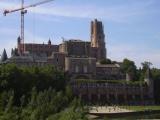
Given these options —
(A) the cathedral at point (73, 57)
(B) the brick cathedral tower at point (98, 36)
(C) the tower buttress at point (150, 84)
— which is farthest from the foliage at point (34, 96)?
(B) the brick cathedral tower at point (98, 36)

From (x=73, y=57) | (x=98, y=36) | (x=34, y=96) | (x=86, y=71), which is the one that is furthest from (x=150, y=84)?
(x=34, y=96)

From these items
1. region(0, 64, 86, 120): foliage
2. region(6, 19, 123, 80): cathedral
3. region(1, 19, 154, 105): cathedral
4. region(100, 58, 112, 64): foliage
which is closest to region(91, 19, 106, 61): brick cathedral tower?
region(6, 19, 123, 80): cathedral

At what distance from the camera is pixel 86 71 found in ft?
427

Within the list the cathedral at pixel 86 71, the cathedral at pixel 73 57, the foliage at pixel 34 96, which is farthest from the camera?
the cathedral at pixel 73 57

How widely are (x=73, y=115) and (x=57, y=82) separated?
62.2 meters

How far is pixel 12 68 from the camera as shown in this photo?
7869cm

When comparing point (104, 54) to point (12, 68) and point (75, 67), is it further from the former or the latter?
point (12, 68)

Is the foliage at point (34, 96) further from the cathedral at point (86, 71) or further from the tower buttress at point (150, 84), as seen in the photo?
the tower buttress at point (150, 84)

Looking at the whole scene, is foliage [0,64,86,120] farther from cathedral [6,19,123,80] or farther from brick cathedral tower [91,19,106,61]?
brick cathedral tower [91,19,106,61]

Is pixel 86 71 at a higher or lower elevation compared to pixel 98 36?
lower

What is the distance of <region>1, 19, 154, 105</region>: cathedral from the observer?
11719cm

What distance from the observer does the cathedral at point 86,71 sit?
117m

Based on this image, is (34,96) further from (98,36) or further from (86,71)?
(98,36)

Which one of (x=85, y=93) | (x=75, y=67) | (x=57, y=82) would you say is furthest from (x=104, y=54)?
(x=57, y=82)
